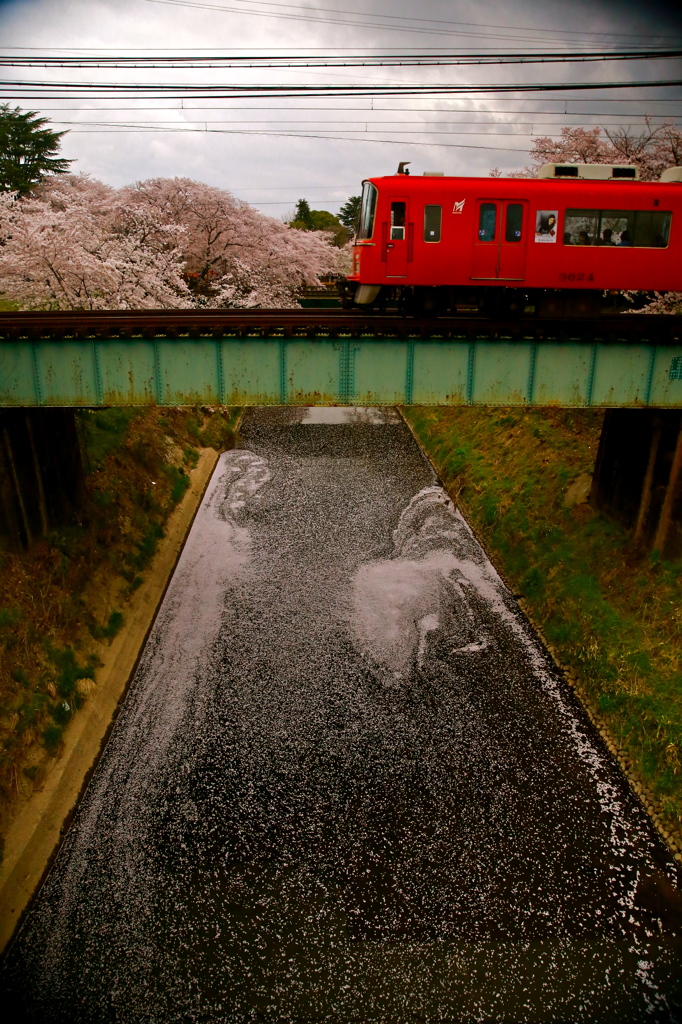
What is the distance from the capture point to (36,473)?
19062 mm

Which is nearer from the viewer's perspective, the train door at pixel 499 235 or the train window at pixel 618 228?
the train door at pixel 499 235

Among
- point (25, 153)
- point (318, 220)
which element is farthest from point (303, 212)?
point (25, 153)

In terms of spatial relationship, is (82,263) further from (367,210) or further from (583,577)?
(583,577)

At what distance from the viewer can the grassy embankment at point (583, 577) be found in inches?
619

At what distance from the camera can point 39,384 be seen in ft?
55.3

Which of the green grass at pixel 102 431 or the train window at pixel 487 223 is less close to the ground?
the train window at pixel 487 223

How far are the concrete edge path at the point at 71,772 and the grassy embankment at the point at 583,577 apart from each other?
39.0 feet

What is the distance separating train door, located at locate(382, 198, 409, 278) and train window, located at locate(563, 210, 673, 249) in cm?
409

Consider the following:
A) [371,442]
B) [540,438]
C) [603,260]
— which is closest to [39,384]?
[603,260]

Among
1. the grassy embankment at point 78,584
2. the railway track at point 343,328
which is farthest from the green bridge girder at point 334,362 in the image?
the grassy embankment at point 78,584

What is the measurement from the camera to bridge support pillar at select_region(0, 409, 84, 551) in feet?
59.7

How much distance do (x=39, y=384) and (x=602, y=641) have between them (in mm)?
15567

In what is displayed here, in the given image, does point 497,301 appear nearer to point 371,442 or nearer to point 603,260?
point 603,260

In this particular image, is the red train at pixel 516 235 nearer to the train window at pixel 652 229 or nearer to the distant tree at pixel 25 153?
the train window at pixel 652 229
